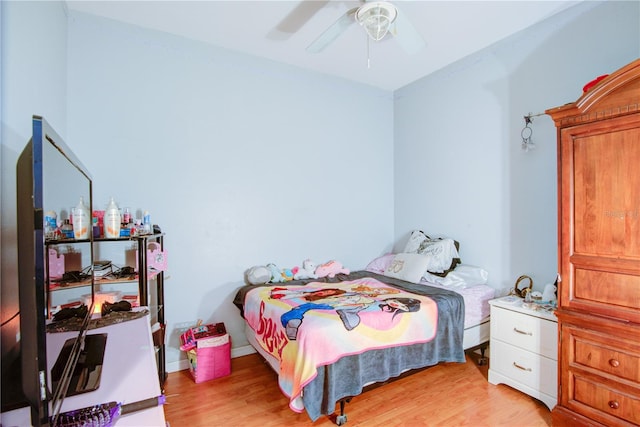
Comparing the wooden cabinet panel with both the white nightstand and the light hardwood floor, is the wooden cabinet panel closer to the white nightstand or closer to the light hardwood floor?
the white nightstand

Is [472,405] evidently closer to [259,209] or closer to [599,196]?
[599,196]

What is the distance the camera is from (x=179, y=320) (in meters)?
2.78

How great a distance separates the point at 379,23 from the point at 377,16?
54 millimetres

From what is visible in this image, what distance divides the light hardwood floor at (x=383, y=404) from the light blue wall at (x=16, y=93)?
4.53ft

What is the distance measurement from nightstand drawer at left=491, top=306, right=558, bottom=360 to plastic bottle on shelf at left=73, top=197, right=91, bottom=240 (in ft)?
8.71

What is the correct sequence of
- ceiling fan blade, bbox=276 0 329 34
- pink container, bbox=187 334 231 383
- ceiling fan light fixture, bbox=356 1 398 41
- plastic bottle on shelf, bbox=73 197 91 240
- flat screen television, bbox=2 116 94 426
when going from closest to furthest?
flat screen television, bbox=2 116 94 426
plastic bottle on shelf, bbox=73 197 91 240
ceiling fan light fixture, bbox=356 1 398 41
ceiling fan blade, bbox=276 0 329 34
pink container, bbox=187 334 231 383

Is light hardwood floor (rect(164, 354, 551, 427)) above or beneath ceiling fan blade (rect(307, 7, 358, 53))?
beneath

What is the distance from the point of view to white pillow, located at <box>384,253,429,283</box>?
299 centimetres

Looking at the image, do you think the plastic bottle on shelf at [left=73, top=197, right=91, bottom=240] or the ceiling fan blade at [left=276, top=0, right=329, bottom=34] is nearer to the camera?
the plastic bottle on shelf at [left=73, top=197, right=91, bottom=240]

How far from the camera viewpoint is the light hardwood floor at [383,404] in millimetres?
2031

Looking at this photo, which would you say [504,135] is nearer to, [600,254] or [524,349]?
[600,254]

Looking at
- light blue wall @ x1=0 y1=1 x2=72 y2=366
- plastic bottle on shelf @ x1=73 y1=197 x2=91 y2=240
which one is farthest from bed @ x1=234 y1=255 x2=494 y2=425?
light blue wall @ x1=0 y1=1 x2=72 y2=366

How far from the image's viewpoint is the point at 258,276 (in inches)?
116

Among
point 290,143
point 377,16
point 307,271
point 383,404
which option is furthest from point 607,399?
point 290,143
